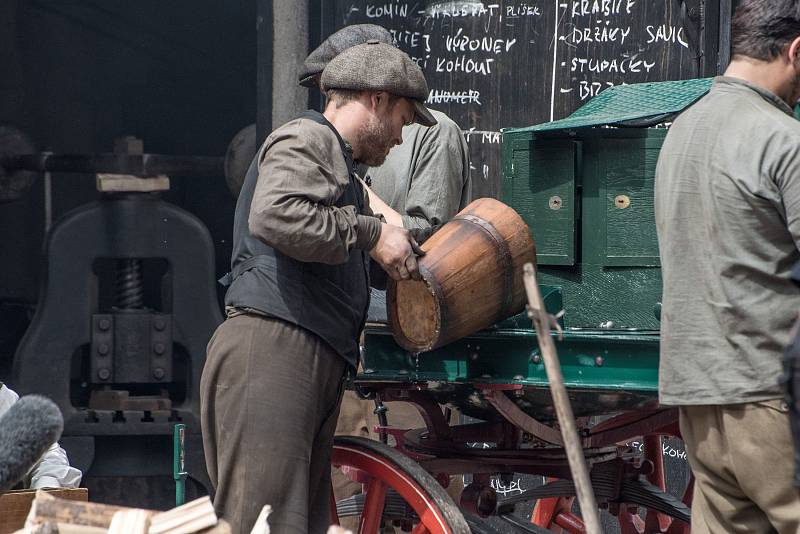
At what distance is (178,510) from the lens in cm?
229

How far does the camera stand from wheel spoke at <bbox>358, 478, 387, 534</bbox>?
433cm

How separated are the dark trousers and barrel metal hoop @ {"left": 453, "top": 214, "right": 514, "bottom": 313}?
0.57m

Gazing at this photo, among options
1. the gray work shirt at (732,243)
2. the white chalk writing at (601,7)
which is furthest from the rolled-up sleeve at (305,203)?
the white chalk writing at (601,7)

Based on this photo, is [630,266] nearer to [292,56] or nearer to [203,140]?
[292,56]

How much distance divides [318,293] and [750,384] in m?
1.23

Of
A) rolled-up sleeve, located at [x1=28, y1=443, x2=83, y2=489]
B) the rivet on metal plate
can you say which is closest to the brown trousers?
the rivet on metal plate

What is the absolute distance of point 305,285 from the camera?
3.74 metres

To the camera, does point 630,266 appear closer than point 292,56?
Yes

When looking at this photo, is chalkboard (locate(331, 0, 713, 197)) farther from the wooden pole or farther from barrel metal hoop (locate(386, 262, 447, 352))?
the wooden pole

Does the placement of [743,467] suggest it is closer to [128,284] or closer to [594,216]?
[594,216]

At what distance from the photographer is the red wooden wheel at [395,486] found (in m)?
4.00

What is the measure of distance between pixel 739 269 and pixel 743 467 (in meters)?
0.43

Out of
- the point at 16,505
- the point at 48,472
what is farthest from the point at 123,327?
the point at 16,505

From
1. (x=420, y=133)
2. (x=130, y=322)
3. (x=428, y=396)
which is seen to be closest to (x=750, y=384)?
(x=428, y=396)
